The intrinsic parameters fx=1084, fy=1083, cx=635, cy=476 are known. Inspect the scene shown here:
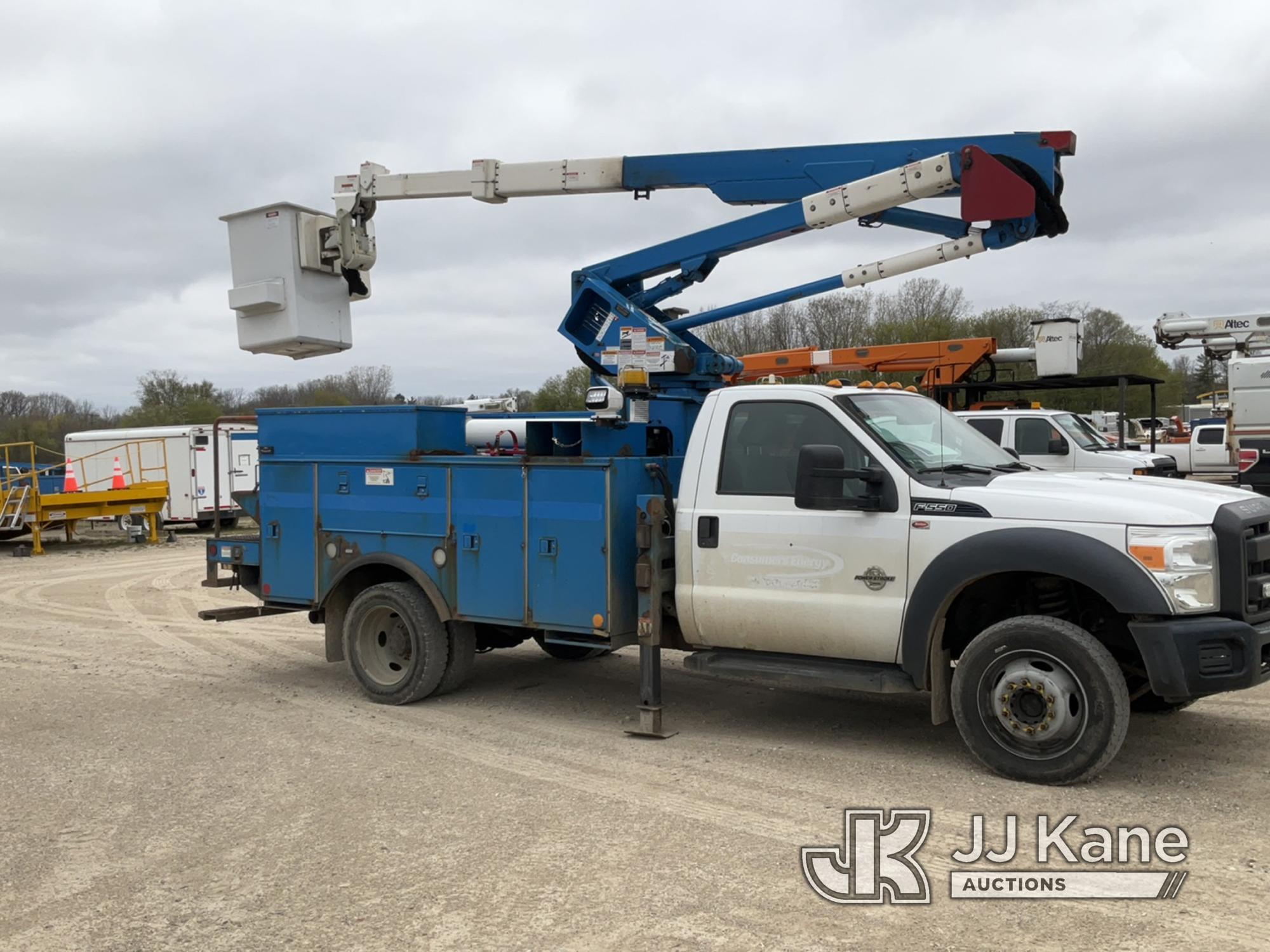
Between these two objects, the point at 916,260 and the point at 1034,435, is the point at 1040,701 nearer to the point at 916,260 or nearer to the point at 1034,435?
the point at 916,260

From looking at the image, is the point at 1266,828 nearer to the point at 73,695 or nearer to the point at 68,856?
the point at 68,856

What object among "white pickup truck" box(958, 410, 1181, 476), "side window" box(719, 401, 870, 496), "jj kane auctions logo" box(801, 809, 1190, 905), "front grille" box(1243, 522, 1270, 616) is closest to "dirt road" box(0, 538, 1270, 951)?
"jj kane auctions logo" box(801, 809, 1190, 905)

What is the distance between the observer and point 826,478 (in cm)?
580

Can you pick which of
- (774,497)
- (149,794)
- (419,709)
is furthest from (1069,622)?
(149,794)

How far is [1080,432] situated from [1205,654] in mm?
10559

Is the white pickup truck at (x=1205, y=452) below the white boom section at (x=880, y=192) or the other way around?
below

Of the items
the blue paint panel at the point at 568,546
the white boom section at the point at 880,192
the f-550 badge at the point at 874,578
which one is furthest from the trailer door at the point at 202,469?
the f-550 badge at the point at 874,578

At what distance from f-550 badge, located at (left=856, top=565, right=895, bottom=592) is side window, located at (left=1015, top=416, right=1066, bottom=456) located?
9.44 meters

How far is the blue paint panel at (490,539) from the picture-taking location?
706 cm

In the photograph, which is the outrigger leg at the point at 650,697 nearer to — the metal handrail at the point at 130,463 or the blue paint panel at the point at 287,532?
the blue paint panel at the point at 287,532

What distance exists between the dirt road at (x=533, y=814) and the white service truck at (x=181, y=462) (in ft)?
54.3

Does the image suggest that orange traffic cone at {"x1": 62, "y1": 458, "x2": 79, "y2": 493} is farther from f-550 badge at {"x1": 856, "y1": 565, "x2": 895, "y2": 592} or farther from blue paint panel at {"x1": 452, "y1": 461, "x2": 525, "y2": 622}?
f-550 badge at {"x1": 856, "y1": 565, "x2": 895, "y2": 592}

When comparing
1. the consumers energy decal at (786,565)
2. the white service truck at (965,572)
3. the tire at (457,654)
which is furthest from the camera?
the tire at (457,654)

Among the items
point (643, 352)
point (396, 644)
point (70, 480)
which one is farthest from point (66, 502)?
point (643, 352)
